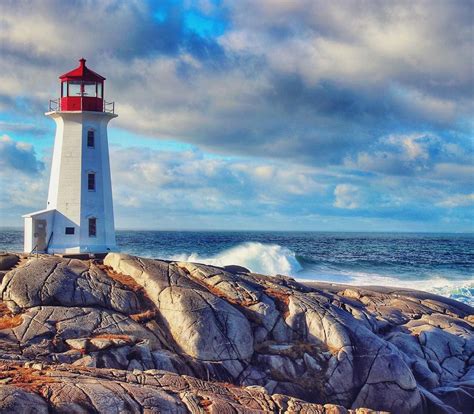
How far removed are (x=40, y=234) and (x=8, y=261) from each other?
233 inches

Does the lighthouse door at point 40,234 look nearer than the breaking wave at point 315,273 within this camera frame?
Yes

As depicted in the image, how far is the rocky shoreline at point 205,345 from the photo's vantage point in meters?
11.8

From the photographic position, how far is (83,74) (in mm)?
25297

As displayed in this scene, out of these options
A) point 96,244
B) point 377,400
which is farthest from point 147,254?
point 377,400

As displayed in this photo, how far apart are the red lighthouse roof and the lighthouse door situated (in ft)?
21.1

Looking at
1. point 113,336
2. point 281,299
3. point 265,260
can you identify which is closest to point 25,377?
point 113,336

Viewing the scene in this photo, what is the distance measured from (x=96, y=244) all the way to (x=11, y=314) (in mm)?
10367

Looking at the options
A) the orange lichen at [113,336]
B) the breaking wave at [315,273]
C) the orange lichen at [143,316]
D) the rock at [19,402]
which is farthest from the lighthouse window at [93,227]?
the breaking wave at [315,273]

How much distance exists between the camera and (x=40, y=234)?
2508 cm

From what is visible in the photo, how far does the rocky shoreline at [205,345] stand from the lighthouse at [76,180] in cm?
555

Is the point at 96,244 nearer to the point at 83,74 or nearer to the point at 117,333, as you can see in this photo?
the point at 83,74

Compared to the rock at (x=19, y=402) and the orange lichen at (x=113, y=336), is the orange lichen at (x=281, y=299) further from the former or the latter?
the rock at (x=19, y=402)

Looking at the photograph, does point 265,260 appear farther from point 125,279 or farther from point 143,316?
point 143,316

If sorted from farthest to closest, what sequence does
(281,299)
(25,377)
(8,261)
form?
(8,261), (281,299), (25,377)
